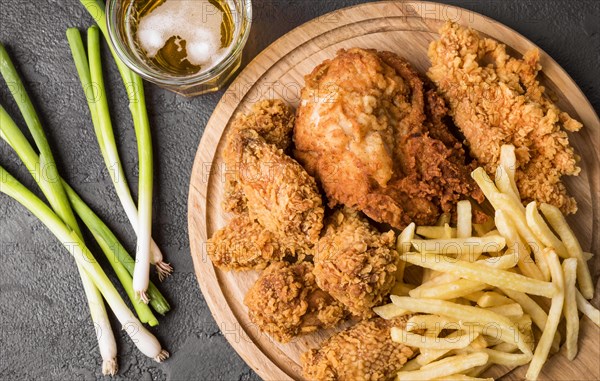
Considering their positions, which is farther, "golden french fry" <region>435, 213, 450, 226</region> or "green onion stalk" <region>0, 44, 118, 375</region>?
"green onion stalk" <region>0, 44, 118, 375</region>

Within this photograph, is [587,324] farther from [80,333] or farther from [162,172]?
[80,333]

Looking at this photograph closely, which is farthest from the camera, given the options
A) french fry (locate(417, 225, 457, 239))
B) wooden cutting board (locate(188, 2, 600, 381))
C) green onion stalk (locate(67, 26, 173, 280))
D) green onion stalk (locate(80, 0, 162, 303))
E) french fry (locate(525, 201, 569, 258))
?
green onion stalk (locate(67, 26, 173, 280))

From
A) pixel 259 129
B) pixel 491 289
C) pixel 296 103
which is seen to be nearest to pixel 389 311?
pixel 491 289

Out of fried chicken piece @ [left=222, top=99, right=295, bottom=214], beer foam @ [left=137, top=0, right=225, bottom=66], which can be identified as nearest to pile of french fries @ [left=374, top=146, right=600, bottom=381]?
fried chicken piece @ [left=222, top=99, right=295, bottom=214]

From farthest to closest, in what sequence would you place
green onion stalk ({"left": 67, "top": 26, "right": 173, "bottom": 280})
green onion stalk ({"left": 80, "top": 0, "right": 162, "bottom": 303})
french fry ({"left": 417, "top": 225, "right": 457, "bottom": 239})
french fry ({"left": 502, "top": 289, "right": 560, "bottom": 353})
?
green onion stalk ({"left": 67, "top": 26, "right": 173, "bottom": 280}) → green onion stalk ({"left": 80, "top": 0, "right": 162, "bottom": 303}) → french fry ({"left": 417, "top": 225, "right": 457, "bottom": 239}) → french fry ({"left": 502, "top": 289, "right": 560, "bottom": 353})

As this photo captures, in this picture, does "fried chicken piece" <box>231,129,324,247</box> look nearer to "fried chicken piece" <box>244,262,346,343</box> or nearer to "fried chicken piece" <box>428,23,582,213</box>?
"fried chicken piece" <box>244,262,346,343</box>

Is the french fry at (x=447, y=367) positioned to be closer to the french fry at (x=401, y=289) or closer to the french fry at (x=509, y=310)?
the french fry at (x=509, y=310)

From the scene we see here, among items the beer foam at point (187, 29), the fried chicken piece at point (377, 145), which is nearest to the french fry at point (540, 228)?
the fried chicken piece at point (377, 145)
